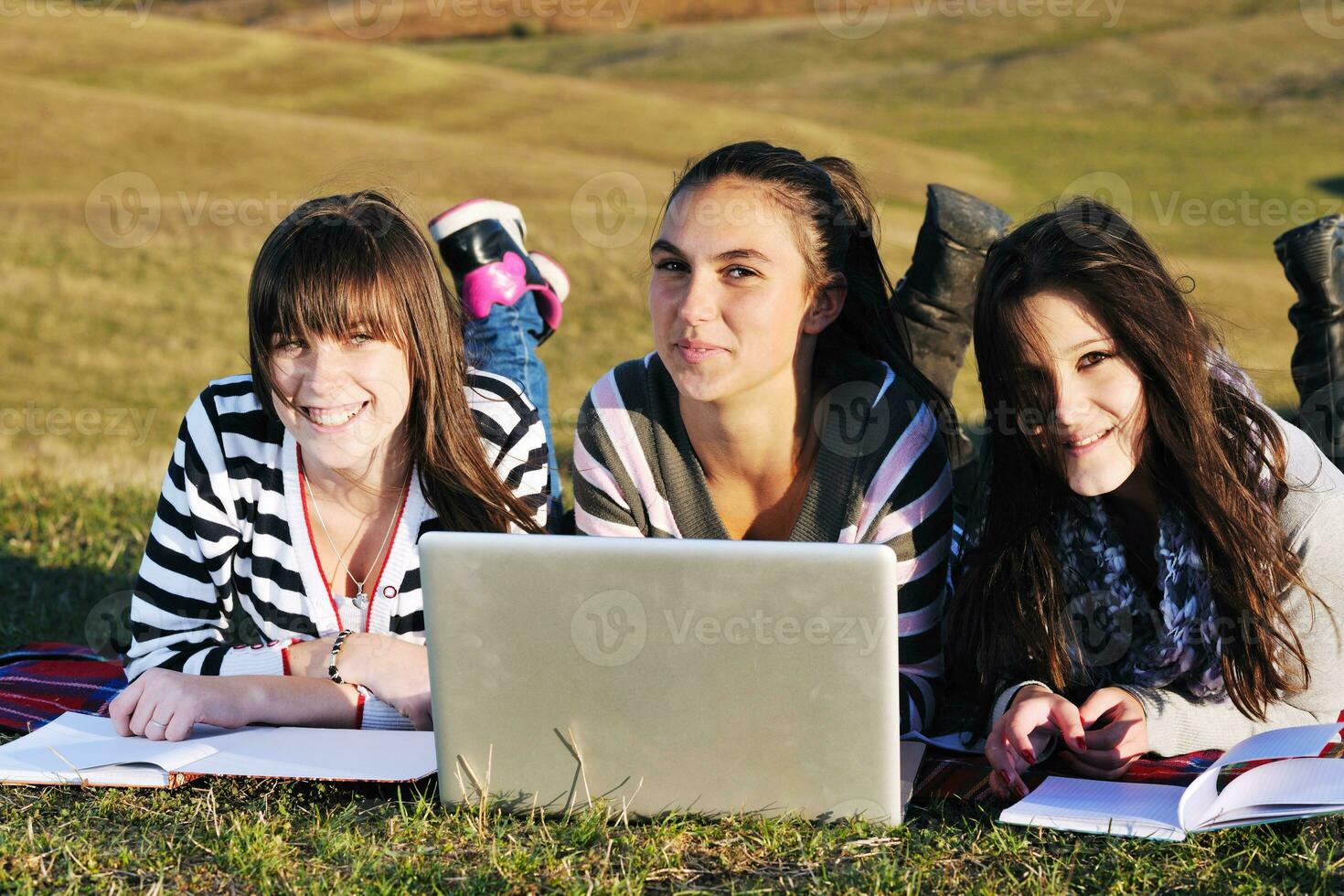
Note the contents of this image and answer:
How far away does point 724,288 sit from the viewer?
9.67 ft

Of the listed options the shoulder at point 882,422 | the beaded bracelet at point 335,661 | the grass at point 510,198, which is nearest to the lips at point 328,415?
the beaded bracelet at point 335,661

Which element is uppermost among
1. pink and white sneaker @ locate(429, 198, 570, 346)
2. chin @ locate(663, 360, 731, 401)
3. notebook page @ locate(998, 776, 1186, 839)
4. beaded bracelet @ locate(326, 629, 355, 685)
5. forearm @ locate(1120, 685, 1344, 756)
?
pink and white sneaker @ locate(429, 198, 570, 346)

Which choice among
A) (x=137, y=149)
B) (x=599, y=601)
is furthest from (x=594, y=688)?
(x=137, y=149)

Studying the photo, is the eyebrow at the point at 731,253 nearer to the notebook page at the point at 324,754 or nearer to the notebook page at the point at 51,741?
the notebook page at the point at 324,754

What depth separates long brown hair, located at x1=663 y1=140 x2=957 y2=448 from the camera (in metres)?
3.06

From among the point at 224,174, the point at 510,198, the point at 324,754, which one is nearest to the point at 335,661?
the point at 324,754

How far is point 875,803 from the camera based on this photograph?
2.25 meters

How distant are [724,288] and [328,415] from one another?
94cm

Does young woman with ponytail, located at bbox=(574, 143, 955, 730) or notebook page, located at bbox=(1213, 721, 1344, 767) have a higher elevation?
young woman with ponytail, located at bbox=(574, 143, 955, 730)

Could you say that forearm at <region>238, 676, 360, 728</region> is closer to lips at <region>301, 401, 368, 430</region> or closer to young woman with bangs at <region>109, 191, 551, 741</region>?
young woman with bangs at <region>109, 191, 551, 741</region>

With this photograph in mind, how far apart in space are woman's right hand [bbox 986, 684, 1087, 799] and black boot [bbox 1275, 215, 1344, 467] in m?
1.91

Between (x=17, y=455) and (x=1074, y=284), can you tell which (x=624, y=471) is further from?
(x=17, y=455)

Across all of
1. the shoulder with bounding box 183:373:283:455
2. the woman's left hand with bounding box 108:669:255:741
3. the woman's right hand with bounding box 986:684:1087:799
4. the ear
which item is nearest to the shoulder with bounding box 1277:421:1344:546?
the woman's right hand with bounding box 986:684:1087:799

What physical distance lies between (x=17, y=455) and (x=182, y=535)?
408cm
